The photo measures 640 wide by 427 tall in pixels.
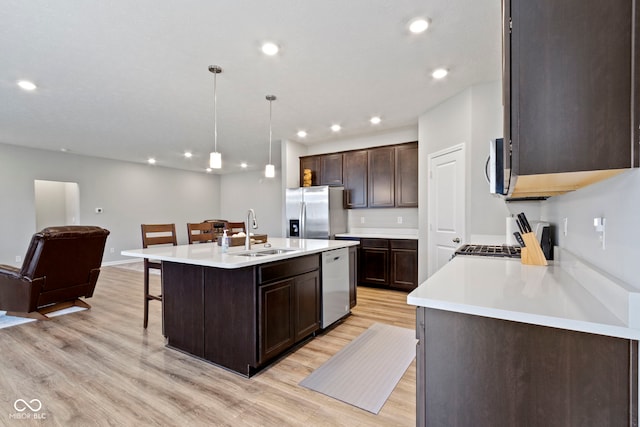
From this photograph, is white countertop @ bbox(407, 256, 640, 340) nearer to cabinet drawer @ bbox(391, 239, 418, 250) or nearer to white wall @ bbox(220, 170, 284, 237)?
cabinet drawer @ bbox(391, 239, 418, 250)

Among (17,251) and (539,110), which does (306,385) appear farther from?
(17,251)

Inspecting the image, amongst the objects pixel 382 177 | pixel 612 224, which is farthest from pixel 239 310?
pixel 382 177

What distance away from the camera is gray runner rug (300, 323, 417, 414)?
1.95 m

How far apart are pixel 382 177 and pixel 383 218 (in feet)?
2.56

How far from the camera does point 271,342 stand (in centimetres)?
227

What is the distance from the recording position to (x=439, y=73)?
2.92m

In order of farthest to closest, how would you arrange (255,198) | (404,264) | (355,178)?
1. (255,198)
2. (355,178)
3. (404,264)

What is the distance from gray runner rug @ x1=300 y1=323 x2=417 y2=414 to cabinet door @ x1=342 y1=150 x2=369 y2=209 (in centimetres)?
267

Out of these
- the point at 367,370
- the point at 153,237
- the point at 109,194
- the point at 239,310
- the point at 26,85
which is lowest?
the point at 367,370

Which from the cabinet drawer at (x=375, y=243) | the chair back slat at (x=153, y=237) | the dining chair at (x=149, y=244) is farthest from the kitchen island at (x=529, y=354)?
the cabinet drawer at (x=375, y=243)

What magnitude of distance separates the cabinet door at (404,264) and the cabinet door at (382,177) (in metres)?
0.74

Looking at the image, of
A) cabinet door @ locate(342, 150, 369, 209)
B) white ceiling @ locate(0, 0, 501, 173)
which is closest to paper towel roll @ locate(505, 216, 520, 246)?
white ceiling @ locate(0, 0, 501, 173)

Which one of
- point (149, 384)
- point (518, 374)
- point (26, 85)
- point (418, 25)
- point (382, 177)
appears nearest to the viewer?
point (518, 374)

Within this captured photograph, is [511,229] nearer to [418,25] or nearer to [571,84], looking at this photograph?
[418,25]
